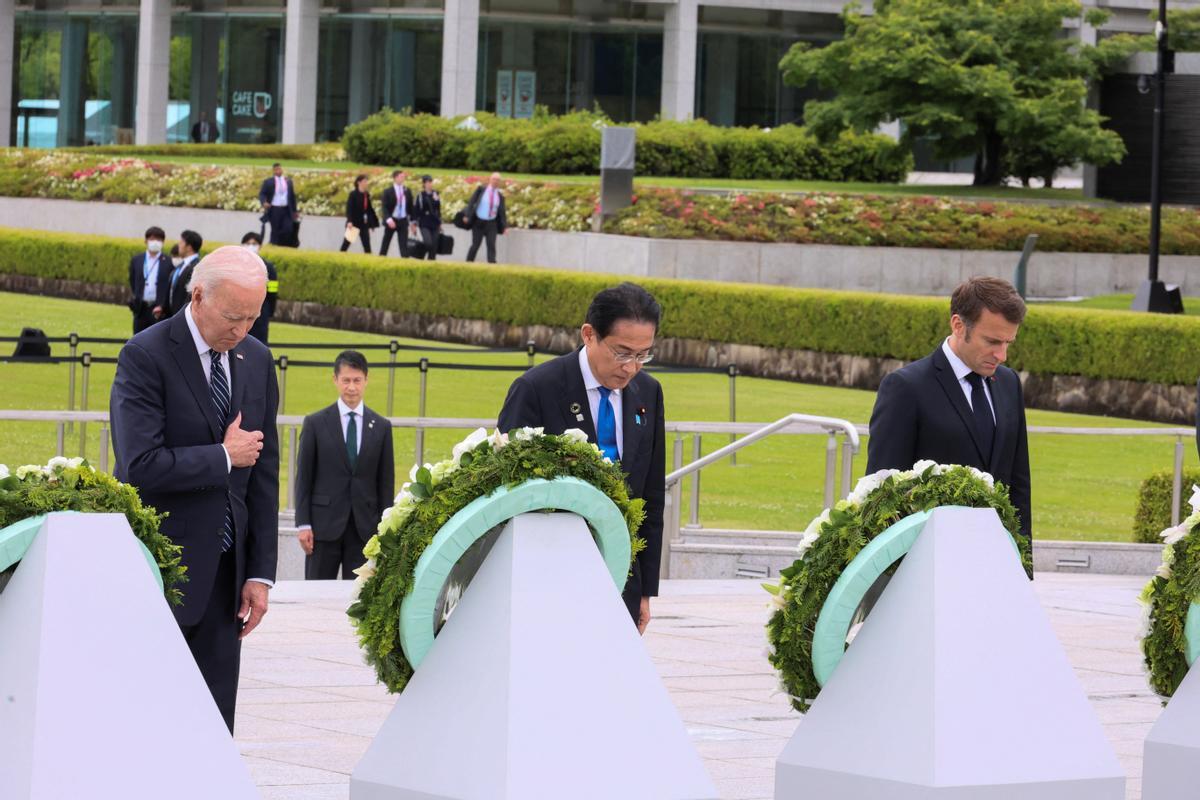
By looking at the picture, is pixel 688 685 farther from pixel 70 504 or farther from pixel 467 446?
pixel 70 504

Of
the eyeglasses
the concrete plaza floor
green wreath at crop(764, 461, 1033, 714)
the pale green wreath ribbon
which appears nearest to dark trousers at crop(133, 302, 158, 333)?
Answer: the concrete plaza floor

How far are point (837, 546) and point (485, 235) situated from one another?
22.8 meters

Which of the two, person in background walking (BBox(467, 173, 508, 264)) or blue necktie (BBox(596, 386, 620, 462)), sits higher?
person in background walking (BBox(467, 173, 508, 264))

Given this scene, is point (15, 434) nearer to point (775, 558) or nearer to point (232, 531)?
point (775, 558)

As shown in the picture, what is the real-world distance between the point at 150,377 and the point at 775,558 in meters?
7.52

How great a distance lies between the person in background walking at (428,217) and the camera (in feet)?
90.6

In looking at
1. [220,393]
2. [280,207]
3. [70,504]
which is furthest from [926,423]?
[280,207]

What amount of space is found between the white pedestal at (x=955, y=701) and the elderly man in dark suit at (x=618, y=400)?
82 cm

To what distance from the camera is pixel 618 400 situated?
5828 millimetres

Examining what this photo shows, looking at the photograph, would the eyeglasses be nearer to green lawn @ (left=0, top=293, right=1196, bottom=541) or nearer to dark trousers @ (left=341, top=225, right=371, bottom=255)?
green lawn @ (left=0, top=293, right=1196, bottom=541)

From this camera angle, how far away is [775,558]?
12.3 m

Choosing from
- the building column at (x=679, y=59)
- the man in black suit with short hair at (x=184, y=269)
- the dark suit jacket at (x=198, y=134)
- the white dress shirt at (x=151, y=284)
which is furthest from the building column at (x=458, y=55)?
the man in black suit with short hair at (x=184, y=269)

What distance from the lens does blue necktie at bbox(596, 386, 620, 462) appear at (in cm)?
579

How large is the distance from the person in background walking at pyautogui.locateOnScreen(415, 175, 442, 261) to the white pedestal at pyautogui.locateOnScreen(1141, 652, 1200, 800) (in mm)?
22448
